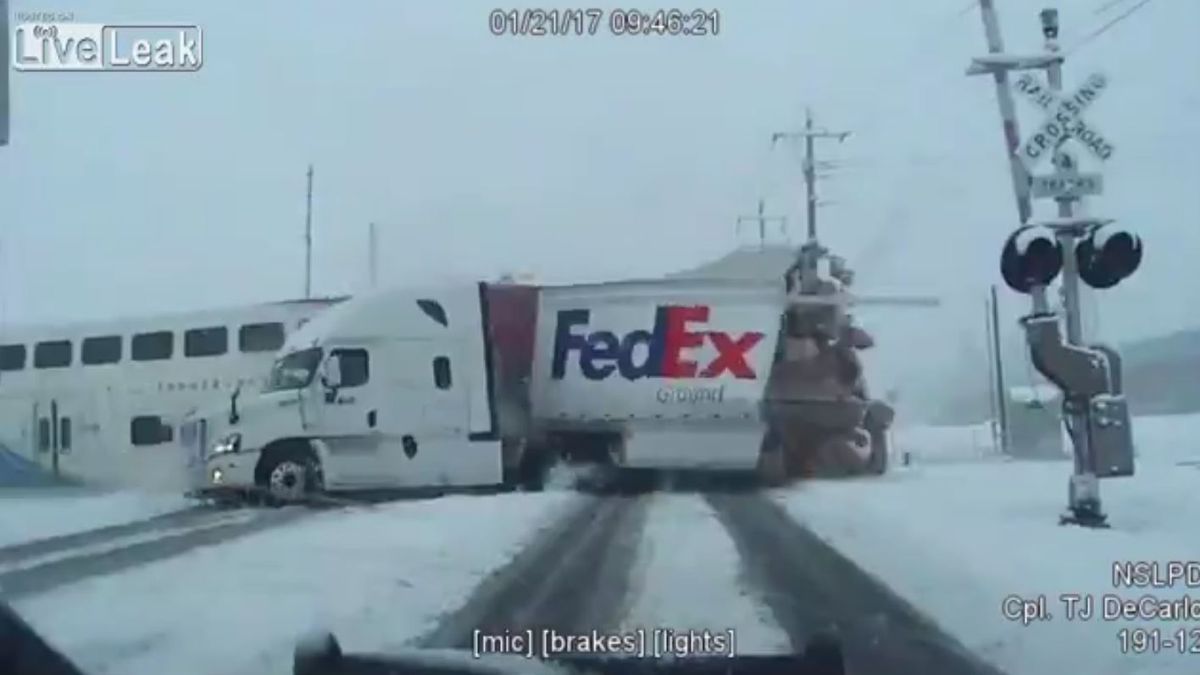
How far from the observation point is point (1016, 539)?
10.4 ft

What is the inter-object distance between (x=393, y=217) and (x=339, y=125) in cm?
22

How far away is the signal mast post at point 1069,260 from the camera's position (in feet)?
10.7

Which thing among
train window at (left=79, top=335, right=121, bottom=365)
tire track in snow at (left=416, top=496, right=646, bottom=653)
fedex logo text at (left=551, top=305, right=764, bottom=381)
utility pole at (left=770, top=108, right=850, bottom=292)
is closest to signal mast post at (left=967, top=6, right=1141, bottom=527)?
utility pole at (left=770, top=108, right=850, bottom=292)

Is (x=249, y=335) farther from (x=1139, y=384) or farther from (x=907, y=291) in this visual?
(x=1139, y=384)

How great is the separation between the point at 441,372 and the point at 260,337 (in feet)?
1.22

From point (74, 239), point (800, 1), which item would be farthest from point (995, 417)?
point (74, 239)

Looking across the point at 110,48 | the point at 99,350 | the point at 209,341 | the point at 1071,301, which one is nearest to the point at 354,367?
the point at 209,341

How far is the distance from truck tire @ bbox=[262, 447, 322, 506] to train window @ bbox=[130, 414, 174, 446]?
211mm

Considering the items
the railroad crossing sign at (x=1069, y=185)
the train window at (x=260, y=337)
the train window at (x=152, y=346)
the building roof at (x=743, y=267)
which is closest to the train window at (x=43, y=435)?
the train window at (x=152, y=346)

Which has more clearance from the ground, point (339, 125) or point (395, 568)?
point (339, 125)

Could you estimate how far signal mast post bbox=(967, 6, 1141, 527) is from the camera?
3.27m

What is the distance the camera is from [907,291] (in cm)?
328

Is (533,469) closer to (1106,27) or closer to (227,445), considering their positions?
(227,445)

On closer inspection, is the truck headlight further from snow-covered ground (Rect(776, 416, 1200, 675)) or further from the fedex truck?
snow-covered ground (Rect(776, 416, 1200, 675))
